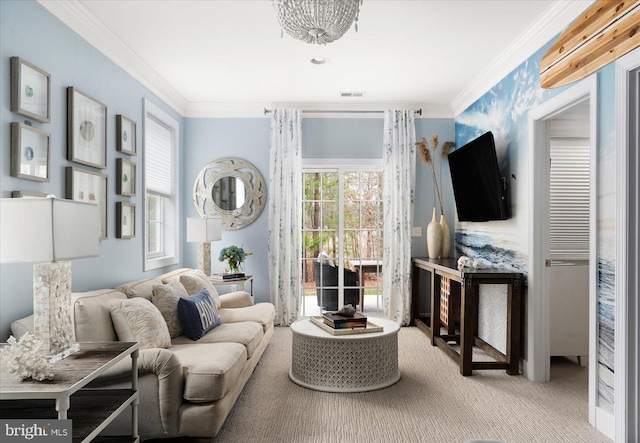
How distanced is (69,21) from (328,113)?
3154 mm

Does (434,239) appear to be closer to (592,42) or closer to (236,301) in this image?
(236,301)

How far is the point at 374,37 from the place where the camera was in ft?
11.9

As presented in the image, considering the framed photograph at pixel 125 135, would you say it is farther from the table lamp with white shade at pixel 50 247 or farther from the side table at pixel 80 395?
the side table at pixel 80 395

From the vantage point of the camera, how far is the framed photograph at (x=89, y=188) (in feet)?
10.0

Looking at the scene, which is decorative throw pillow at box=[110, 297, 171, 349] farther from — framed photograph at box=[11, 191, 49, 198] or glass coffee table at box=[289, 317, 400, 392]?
glass coffee table at box=[289, 317, 400, 392]

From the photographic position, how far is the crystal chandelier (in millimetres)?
2219

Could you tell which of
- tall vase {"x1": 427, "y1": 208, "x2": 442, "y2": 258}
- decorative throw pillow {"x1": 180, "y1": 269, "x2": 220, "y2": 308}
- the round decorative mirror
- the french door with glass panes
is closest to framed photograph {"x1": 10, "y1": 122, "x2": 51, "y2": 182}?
decorative throw pillow {"x1": 180, "y1": 269, "x2": 220, "y2": 308}

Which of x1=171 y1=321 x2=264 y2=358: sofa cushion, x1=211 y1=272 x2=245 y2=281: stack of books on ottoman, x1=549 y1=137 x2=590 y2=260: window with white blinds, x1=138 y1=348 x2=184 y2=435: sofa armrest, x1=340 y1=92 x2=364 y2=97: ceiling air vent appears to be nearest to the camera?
x1=138 y1=348 x2=184 y2=435: sofa armrest

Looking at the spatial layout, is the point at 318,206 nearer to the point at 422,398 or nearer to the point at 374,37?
the point at 374,37

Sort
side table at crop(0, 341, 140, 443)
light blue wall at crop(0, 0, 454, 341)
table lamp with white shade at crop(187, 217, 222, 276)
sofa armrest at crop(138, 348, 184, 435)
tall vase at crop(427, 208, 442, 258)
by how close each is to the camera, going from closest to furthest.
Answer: side table at crop(0, 341, 140, 443) < sofa armrest at crop(138, 348, 184, 435) < light blue wall at crop(0, 0, 454, 341) < table lamp with white shade at crop(187, 217, 222, 276) < tall vase at crop(427, 208, 442, 258)

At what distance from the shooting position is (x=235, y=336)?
3.38m

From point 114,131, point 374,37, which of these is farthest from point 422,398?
point 114,131

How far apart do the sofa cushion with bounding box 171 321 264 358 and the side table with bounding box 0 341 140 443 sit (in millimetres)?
984

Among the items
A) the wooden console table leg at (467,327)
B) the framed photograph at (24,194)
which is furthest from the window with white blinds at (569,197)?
the framed photograph at (24,194)
